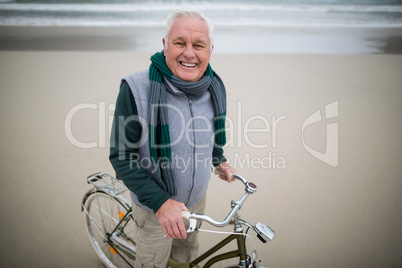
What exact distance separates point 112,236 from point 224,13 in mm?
10779

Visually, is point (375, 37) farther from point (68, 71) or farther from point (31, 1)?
point (31, 1)

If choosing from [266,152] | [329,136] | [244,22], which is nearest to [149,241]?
[266,152]

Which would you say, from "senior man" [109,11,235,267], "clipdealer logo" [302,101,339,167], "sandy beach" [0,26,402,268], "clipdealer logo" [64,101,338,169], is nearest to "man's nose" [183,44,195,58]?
"senior man" [109,11,235,267]

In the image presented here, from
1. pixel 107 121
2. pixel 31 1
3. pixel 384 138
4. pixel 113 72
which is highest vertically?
pixel 31 1

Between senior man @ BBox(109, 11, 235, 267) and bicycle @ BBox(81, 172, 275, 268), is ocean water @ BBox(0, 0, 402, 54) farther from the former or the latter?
senior man @ BBox(109, 11, 235, 267)

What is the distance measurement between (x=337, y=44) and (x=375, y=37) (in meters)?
1.64

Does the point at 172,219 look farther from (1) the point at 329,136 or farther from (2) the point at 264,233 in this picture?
(1) the point at 329,136

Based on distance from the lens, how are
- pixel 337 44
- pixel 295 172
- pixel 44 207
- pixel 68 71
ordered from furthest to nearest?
pixel 337 44, pixel 68 71, pixel 295 172, pixel 44 207

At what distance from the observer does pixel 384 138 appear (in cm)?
386

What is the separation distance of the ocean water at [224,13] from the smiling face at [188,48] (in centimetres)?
909

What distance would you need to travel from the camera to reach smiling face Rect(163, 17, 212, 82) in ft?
3.80

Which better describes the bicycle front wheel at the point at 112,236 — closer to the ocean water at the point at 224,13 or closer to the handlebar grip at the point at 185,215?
the handlebar grip at the point at 185,215

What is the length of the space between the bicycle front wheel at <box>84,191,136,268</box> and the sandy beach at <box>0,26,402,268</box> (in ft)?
0.50

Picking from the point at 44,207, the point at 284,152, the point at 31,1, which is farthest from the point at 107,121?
the point at 31,1
